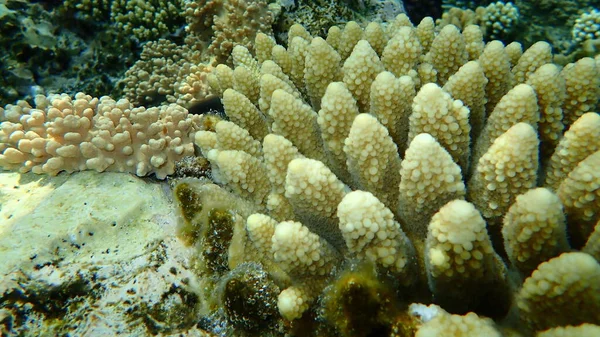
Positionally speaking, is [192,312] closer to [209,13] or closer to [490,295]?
[490,295]

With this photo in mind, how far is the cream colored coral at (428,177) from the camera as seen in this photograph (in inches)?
61.7

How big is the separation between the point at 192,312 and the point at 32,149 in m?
1.86

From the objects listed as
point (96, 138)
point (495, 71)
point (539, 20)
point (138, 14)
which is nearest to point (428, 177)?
point (495, 71)

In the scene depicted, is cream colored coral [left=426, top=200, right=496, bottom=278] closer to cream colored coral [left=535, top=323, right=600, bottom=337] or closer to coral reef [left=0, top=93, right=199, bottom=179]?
cream colored coral [left=535, top=323, right=600, bottom=337]

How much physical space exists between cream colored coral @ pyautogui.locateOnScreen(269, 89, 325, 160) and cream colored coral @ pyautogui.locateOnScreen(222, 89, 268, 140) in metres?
0.30

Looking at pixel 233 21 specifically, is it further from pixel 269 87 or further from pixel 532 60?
pixel 532 60

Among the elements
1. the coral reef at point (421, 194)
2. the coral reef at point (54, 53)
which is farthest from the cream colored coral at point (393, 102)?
the coral reef at point (54, 53)

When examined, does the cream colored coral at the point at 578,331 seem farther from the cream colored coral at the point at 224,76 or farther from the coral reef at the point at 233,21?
the coral reef at the point at 233,21

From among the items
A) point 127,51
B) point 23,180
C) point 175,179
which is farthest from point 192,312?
point 127,51

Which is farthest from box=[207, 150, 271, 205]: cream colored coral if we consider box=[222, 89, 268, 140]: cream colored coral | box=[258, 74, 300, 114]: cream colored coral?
box=[258, 74, 300, 114]: cream colored coral

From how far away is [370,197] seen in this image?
151 centimetres

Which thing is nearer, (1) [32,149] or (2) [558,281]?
(2) [558,281]

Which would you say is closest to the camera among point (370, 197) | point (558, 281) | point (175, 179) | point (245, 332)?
point (558, 281)

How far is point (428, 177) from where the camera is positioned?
5.29 ft
